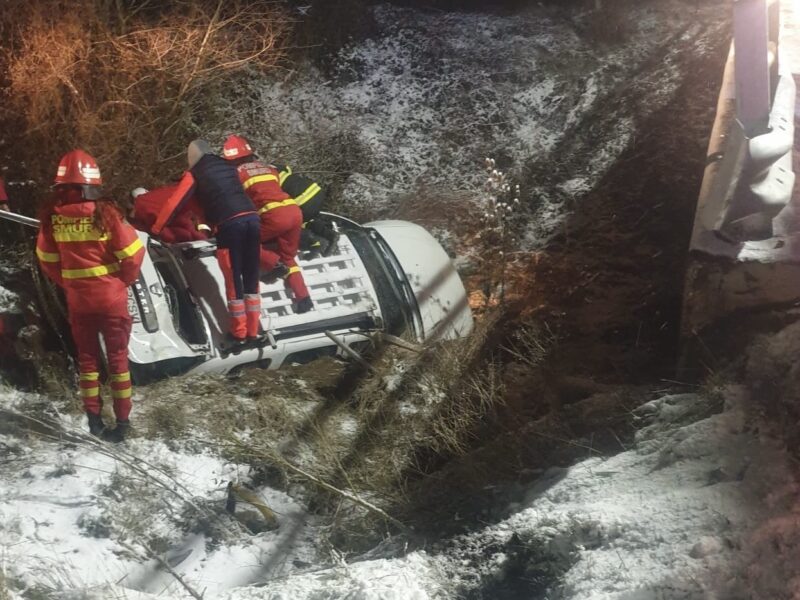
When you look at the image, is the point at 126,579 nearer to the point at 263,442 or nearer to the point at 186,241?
the point at 263,442

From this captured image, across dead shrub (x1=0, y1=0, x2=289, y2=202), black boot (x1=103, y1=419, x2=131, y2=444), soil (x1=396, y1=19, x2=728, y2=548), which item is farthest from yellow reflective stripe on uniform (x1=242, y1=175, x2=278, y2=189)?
dead shrub (x1=0, y1=0, x2=289, y2=202)

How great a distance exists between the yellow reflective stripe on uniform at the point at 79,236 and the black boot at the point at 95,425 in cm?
107

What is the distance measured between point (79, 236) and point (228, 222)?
3.21 ft

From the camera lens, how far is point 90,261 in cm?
389

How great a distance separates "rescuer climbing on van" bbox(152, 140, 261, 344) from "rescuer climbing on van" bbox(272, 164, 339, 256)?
0.56 m

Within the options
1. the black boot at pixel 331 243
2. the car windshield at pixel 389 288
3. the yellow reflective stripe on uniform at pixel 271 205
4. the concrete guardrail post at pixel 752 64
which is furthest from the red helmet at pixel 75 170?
the concrete guardrail post at pixel 752 64

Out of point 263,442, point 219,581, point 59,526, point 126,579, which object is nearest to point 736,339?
point 263,442

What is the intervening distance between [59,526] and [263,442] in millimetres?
1226

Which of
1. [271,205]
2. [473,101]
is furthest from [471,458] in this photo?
[473,101]

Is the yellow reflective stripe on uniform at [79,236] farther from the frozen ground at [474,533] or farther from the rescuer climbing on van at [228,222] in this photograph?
the frozen ground at [474,533]

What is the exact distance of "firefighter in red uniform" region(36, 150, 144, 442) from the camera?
3789 mm

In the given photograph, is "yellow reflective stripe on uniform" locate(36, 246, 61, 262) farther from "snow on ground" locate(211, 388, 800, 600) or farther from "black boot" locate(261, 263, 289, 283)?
"snow on ground" locate(211, 388, 800, 600)

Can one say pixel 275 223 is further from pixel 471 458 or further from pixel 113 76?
pixel 113 76

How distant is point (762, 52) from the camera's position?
162 inches
